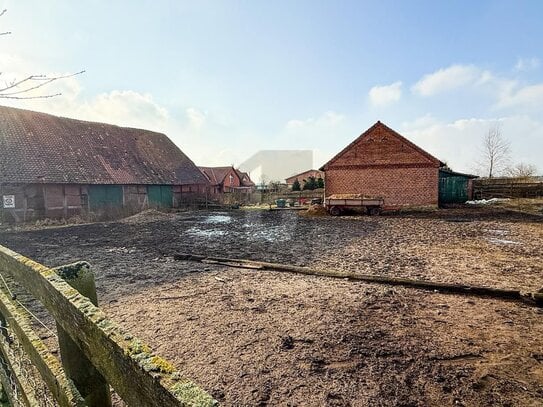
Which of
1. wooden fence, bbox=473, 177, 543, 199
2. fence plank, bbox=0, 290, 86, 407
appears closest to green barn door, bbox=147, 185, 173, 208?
fence plank, bbox=0, 290, 86, 407

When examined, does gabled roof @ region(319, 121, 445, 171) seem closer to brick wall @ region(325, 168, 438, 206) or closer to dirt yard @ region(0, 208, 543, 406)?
brick wall @ region(325, 168, 438, 206)

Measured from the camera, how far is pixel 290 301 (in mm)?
5281

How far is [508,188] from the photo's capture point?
102ft

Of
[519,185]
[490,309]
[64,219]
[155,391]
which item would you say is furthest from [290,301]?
[519,185]

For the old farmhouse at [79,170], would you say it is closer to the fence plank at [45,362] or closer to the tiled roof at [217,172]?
the fence plank at [45,362]

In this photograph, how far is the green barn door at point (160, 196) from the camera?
26.2 m

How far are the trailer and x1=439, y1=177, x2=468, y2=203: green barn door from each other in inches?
381

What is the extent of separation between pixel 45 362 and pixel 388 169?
24.6 m

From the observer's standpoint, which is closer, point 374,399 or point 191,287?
point 374,399

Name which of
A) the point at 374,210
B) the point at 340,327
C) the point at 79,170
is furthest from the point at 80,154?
the point at 340,327

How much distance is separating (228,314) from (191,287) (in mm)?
1652

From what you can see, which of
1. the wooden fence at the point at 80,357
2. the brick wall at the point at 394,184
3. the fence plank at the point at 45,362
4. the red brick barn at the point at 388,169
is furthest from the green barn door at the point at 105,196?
the fence plank at the point at 45,362

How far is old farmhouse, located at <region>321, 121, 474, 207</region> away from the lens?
23141 mm

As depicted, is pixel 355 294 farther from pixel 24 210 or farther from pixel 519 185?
pixel 519 185
